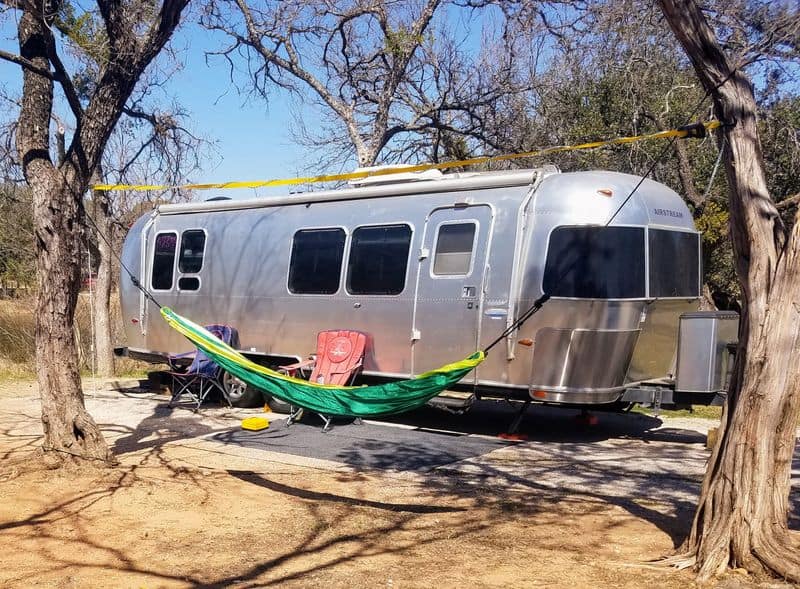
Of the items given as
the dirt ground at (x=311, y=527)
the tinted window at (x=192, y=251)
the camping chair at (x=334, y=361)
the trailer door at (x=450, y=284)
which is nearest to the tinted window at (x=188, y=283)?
the tinted window at (x=192, y=251)

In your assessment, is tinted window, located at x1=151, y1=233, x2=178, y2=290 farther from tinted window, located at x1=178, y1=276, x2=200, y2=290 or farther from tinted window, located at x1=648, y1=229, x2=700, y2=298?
tinted window, located at x1=648, y1=229, x2=700, y2=298

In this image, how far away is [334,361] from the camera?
1081 centimetres

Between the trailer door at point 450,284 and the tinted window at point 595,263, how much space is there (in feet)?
2.74

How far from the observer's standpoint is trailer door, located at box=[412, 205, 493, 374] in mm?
9805

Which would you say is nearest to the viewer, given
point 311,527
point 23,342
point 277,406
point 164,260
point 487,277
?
point 311,527

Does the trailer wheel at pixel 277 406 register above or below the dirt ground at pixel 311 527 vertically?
above

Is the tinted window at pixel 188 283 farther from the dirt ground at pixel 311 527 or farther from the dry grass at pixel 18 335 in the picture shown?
the dry grass at pixel 18 335

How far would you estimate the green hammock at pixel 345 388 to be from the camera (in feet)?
23.1

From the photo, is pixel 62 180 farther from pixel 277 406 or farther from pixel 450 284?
pixel 277 406

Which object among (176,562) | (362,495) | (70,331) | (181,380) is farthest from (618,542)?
(181,380)

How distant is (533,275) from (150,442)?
Result: 175 inches

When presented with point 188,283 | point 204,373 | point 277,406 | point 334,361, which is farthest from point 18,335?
point 334,361

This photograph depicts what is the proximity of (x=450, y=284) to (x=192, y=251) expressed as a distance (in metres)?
4.91

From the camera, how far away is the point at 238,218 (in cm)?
1273
